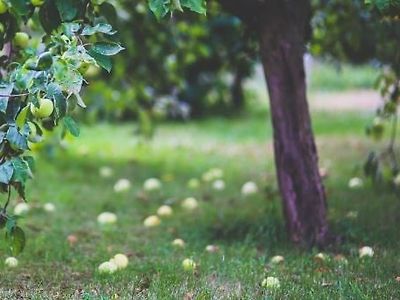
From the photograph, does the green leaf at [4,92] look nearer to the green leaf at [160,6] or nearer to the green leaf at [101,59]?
the green leaf at [101,59]

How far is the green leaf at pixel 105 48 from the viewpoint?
7.82 ft

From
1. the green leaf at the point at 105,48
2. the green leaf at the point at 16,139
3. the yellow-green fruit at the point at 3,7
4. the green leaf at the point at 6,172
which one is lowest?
the green leaf at the point at 6,172

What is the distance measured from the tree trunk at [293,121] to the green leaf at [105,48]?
1.18m

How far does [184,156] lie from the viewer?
272 inches

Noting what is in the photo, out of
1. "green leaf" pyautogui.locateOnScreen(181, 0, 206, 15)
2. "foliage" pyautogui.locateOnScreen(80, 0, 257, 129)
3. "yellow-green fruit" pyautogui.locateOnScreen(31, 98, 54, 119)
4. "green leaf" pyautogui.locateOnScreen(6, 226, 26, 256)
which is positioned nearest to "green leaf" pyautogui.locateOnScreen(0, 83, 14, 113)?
"yellow-green fruit" pyautogui.locateOnScreen(31, 98, 54, 119)

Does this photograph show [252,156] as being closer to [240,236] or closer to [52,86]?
[240,236]

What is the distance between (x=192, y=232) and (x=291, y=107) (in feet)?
3.41

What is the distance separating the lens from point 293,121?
3408 millimetres

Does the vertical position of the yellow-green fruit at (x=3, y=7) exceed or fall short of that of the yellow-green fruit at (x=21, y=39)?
it exceeds it

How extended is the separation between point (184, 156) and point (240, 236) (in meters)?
3.10

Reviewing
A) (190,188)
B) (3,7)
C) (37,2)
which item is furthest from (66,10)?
A: (190,188)

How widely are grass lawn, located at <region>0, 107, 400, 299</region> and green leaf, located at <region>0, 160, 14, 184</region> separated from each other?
54 cm

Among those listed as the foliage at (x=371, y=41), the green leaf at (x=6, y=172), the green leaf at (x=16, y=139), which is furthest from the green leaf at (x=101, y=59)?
the foliage at (x=371, y=41)

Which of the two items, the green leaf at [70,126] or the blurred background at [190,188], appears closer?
the green leaf at [70,126]
